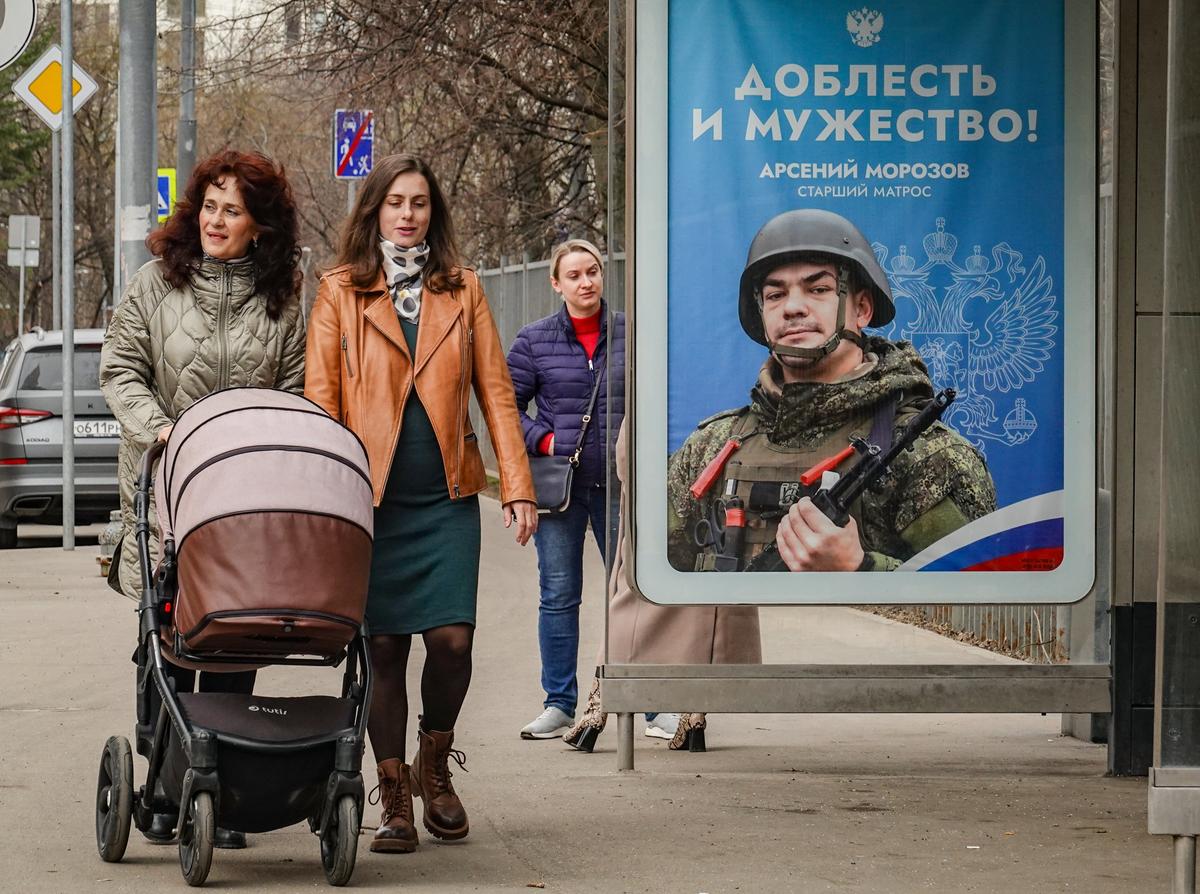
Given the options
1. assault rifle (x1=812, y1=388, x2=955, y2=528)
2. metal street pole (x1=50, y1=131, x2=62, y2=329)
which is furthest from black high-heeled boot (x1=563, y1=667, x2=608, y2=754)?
metal street pole (x1=50, y1=131, x2=62, y2=329)

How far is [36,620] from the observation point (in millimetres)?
12133

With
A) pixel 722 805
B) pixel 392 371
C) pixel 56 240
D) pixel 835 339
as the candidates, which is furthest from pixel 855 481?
A: pixel 56 240

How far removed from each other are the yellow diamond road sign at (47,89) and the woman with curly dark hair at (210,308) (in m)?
11.9

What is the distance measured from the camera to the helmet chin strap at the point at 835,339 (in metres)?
7.19

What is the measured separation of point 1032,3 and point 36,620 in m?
6.99

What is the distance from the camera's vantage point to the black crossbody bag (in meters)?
8.59

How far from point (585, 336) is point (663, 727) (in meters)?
1.54

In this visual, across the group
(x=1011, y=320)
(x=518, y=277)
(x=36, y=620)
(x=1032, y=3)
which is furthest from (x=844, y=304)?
(x=518, y=277)

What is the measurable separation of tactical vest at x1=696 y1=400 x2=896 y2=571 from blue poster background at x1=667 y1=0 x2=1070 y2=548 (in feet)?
0.56

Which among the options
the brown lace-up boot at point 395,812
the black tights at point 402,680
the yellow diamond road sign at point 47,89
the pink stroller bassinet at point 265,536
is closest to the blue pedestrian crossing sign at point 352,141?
the yellow diamond road sign at point 47,89

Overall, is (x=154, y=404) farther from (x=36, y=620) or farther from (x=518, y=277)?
(x=518, y=277)

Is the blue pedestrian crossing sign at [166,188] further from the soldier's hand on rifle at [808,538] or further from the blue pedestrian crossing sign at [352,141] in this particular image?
the soldier's hand on rifle at [808,538]

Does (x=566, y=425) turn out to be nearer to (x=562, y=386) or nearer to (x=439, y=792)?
(x=562, y=386)

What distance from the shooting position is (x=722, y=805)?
6988 millimetres
